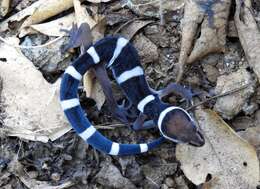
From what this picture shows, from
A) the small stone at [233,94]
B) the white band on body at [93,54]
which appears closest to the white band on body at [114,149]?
the white band on body at [93,54]

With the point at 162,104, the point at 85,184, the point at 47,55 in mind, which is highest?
the point at 47,55

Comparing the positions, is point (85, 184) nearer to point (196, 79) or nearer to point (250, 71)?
point (196, 79)

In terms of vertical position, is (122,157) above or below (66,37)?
below

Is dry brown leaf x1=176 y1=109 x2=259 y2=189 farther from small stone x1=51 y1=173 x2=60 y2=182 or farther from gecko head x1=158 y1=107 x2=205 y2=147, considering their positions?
small stone x1=51 y1=173 x2=60 y2=182

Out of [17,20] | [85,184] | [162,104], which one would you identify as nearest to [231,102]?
[162,104]

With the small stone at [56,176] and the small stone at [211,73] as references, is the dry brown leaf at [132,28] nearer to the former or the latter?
the small stone at [211,73]

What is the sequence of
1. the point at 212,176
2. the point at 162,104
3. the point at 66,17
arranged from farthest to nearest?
1. the point at 66,17
2. the point at 162,104
3. the point at 212,176
